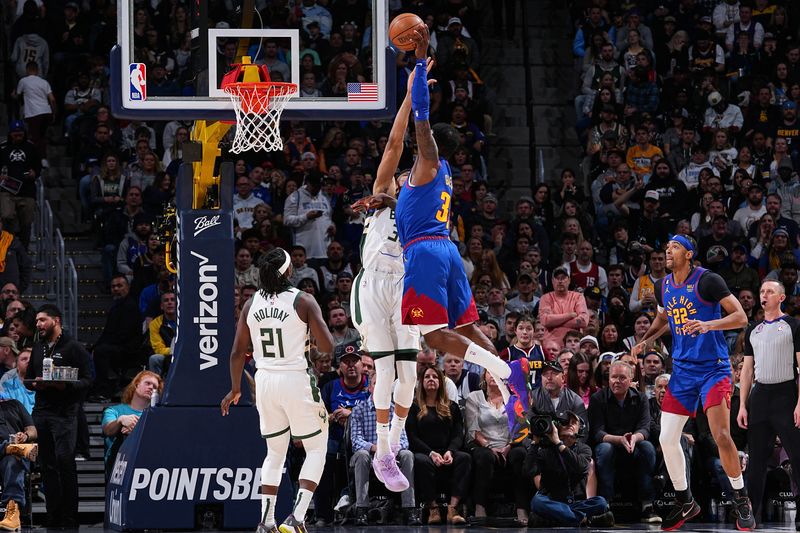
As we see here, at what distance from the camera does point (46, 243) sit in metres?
17.3

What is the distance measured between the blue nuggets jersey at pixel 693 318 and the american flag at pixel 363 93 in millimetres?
3030

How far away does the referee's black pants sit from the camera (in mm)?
12500

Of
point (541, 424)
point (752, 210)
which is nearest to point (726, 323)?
point (541, 424)

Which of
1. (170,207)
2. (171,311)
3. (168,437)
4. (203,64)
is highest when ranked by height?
(203,64)

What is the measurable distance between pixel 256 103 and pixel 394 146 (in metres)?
2.07

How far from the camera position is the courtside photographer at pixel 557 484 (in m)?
12.9

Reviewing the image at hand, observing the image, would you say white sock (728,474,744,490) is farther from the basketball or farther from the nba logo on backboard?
the nba logo on backboard

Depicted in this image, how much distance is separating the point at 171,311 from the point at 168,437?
12.7 feet

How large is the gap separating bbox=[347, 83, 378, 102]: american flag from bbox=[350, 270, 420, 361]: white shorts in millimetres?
2001

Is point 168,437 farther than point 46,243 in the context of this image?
No

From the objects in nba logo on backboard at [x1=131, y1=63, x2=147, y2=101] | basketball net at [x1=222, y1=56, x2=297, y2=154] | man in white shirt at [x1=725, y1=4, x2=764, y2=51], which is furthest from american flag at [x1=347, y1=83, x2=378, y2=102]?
man in white shirt at [x1=725, y1=4, x2=764, y2=51]

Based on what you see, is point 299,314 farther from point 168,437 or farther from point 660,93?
point 660,93

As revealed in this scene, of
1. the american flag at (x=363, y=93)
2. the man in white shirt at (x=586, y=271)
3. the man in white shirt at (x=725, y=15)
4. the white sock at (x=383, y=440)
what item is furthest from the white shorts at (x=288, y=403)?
the man in white shirt at (x=725, y=15)

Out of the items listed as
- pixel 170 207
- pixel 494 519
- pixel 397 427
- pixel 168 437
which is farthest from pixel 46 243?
pixel 397 427
